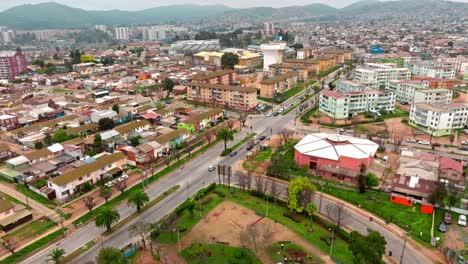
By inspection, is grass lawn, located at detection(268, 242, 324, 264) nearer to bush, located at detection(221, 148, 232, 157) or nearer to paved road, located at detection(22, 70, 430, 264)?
paved road, located at detection(22, 70, 430, 264)

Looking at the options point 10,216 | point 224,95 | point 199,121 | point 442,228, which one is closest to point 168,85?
point 224,95

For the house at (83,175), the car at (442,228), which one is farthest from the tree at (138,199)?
the car at (442,228)

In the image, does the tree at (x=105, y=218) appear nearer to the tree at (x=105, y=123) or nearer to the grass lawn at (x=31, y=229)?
the grass lawn at (x=31, y=229)

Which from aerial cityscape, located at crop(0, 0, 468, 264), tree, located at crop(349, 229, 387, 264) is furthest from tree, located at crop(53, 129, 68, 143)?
tree, located at crop(349, 229, 387, 264)

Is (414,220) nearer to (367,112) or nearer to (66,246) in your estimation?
(66,246)

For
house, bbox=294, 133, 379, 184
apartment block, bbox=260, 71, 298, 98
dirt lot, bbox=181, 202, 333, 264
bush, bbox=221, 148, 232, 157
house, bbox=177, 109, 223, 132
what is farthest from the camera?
apartment block, bbox=260, 71, 298, 98

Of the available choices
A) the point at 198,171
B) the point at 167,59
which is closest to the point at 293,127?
the point at 198,171
